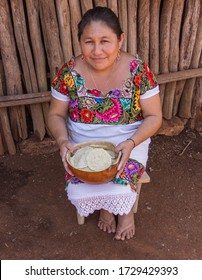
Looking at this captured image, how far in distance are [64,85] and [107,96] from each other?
11.5 inches

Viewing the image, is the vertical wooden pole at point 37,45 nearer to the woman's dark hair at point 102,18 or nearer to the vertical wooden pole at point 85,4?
the vertical wooden pole at point 85,4

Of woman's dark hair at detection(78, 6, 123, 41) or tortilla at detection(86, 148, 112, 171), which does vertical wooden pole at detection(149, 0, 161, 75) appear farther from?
tortilla at detection(86, 148, 112, 171)

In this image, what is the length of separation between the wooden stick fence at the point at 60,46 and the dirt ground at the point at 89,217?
1.18 feet

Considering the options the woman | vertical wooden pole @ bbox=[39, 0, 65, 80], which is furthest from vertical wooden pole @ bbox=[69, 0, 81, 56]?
the woman

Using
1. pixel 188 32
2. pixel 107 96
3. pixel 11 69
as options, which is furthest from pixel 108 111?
pixel 188 32

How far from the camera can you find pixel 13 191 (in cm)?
333

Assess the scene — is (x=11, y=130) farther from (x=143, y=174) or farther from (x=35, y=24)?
(x=143, y=174)

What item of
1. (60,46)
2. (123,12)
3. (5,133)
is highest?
(123,12)

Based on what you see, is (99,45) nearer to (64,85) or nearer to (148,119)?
(64,85)

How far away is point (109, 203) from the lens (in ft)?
8.37

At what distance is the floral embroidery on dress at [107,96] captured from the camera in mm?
2574

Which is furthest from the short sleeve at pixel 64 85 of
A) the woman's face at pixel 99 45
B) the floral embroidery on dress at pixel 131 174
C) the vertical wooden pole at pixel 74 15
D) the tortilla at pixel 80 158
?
the vertical wooden pole at pixel 74 15

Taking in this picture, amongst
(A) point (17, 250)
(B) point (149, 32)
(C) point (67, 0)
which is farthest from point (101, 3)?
(A) point (17, 250)

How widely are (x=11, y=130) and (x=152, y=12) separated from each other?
1.69m
